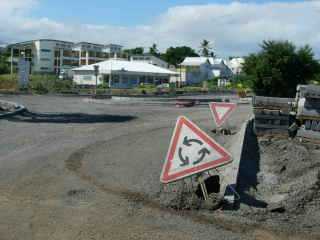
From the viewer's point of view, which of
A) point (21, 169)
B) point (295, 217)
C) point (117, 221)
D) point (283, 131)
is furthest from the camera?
point (283, 131)

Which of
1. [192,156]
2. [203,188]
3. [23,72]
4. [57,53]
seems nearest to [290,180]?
[203,188]

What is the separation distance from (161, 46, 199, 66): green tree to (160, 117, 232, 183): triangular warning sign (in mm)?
149148

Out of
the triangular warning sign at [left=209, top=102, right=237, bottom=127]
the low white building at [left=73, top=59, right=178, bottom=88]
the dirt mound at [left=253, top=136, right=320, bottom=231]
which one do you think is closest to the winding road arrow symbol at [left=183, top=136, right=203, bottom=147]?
the dirt mound at [left=253, top=136, right=320, bottom=231]

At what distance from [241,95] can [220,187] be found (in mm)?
40953

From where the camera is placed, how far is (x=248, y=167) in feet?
32.2

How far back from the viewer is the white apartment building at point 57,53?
117062 mm

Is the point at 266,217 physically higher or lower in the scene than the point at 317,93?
lower

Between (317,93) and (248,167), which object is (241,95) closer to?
(317,93)

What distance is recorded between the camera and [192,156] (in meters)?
6.49

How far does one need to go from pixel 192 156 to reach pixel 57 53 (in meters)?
119

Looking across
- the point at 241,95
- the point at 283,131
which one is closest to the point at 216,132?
the point at 283,131

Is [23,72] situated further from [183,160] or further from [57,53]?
[57,53]

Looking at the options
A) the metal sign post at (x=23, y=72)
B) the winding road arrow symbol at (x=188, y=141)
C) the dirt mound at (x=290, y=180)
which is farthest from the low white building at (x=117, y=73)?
the winding road arrow symbol at (x=188, y=141)

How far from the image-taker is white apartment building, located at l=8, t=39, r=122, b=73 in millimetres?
117062
